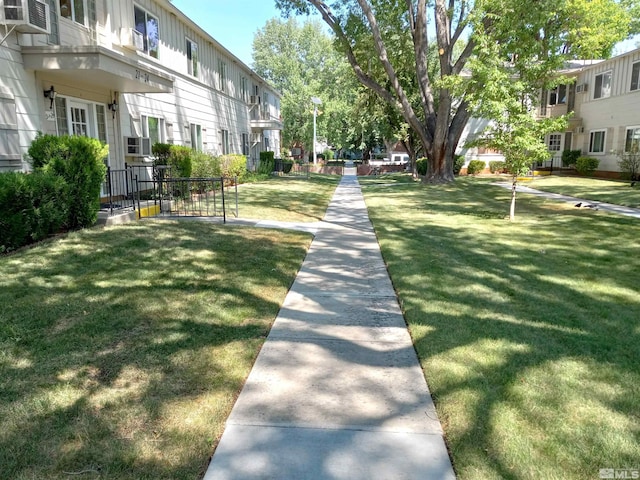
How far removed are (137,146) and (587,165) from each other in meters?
23.1

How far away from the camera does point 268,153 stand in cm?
2869

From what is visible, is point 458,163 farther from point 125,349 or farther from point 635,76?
point 125,349

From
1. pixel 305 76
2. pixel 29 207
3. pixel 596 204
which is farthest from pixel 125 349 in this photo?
pixel 305 76

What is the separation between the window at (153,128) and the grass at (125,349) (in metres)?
7.36

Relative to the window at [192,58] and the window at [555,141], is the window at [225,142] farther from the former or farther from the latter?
the window at [555,141]

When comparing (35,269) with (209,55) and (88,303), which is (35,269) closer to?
(88,303)

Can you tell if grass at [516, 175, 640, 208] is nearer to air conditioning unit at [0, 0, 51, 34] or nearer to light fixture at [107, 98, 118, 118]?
light fixture at [107, 98, 118, 118]

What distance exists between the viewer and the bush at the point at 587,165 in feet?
81.9

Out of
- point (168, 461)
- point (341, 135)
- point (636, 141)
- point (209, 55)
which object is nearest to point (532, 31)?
point (636, 141)

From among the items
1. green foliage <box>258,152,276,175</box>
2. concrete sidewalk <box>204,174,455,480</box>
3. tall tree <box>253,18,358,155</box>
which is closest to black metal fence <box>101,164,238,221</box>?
concrete sidewalk <box>204,174,455,480</box>

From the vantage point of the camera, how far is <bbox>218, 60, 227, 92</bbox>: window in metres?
21.2

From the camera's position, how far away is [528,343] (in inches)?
155

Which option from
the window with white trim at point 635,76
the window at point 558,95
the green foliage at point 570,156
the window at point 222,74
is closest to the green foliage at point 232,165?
the window at point 222,74

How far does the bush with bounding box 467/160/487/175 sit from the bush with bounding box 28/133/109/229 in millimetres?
26536
